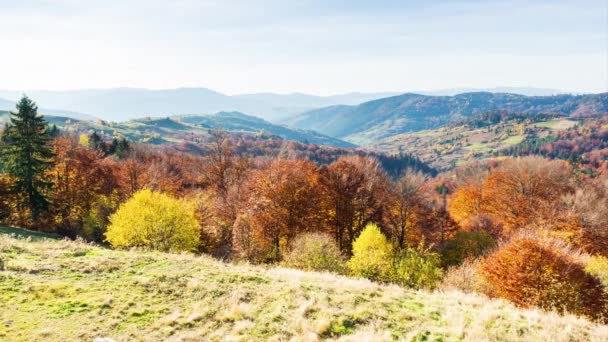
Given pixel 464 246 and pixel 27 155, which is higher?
pixel 27 155

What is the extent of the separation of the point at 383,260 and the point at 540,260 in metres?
13.0

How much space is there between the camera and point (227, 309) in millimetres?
14414

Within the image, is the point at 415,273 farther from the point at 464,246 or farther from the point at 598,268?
the point at 464,246

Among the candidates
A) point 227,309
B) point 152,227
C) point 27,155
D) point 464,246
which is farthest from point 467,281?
point 27,155

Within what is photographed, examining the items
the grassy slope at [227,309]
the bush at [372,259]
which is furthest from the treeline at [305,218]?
the grassy slope at [227,309]

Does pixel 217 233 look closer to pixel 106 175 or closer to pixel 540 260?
pixel 106 175

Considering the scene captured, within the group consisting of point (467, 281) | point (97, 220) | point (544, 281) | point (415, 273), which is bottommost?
point (415, 273)

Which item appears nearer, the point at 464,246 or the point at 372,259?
the point at 372,259

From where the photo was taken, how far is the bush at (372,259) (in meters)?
32.8

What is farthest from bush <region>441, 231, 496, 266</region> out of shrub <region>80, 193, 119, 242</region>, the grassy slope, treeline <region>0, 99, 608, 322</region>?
shrub <region>80, 193, 119, 242</region>

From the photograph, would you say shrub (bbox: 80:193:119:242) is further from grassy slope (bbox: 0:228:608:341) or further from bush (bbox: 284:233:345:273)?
grassy slope (bbox: 0:228:608:341)

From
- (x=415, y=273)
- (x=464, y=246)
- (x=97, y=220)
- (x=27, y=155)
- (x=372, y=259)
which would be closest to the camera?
(x=415, y=273)

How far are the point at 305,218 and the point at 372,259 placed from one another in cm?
1272

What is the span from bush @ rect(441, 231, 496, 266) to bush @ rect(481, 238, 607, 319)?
A: 63.0 feet
